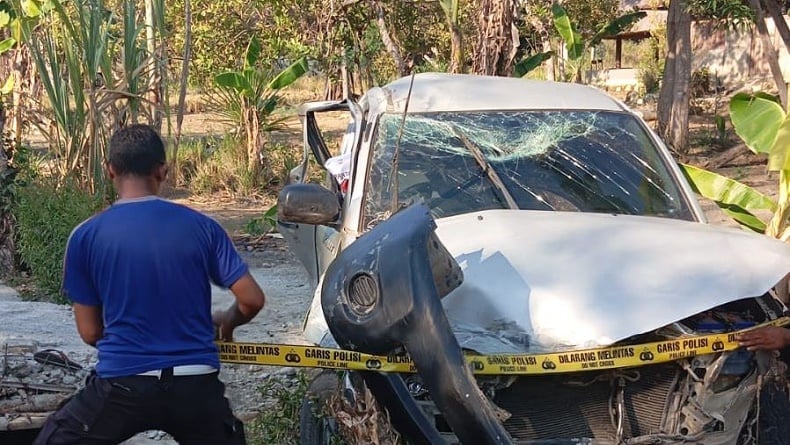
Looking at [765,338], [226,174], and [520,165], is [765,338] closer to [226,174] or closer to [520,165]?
[520,165]

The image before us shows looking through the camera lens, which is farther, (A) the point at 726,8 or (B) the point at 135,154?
(A) the point at 726,8

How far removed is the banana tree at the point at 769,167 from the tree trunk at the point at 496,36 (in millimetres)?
3165

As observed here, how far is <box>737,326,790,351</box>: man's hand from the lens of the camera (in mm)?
Answer: 3439

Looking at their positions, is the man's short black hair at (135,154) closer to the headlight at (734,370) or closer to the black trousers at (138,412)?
the black trousers at (138,412)

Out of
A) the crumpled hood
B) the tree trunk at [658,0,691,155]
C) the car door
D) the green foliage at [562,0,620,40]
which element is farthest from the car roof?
the green foliage at [562,0,620,40]

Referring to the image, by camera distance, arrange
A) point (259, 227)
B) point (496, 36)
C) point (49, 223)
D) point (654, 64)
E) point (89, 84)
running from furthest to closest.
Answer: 1. point (654, 64)
2. point (259, 227)
3. point (496, 36)
4. point (49, 223)
5. point (89, 84)

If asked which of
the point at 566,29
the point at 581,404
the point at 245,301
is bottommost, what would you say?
the point at 581,404

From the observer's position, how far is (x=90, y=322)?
312 centimetres


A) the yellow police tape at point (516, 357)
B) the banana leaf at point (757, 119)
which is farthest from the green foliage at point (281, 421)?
the banana leaf at point (757, 119)

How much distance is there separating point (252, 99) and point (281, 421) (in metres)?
11.3

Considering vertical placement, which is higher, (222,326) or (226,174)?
(222,326)

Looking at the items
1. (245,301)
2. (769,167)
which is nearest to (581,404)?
(245,301)

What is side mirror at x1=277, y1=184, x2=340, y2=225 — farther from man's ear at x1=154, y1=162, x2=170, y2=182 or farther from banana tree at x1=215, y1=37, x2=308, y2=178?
banana tree at x1=215, y1=37, x2=308, y2=178

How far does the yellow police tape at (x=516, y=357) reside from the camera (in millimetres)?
3277
